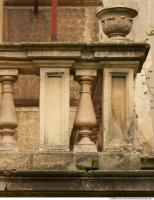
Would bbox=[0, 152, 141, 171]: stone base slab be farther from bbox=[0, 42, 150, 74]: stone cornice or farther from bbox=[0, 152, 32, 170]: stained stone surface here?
bbox=[0, 42, 150, 74]: stone cornice

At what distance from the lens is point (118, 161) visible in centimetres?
1045

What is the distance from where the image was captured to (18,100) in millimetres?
13891

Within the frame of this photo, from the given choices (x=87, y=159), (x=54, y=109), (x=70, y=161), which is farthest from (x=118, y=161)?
(x=54, y=109)

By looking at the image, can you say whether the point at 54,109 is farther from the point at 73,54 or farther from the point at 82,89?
the point at 73,54

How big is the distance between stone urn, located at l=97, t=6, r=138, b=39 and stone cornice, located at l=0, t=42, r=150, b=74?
0.25 metres

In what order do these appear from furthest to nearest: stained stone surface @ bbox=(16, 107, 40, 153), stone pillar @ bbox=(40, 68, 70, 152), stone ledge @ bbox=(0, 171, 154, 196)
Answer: stained stone surface @ bbox=(16, 107, 40, 153) → stone pillar @ bbox=(40, 68, 70, 152) → stone ledge @ bbox=(0, 171, 154, 196)

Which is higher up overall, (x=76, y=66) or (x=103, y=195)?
(x=76, y=66)

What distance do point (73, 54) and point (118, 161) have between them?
44.3 inches

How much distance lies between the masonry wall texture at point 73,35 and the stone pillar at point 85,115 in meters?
2.55

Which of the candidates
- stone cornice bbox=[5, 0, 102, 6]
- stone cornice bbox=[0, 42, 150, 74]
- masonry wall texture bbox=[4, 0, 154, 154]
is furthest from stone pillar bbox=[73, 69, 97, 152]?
stone cornice bbox=[5, 0, 102, 6]

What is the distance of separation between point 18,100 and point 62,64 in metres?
3.24

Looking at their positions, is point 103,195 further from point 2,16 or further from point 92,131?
point 2,16

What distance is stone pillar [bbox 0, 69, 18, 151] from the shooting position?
10.7m

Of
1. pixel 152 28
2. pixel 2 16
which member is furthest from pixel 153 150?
pixel 2 16
